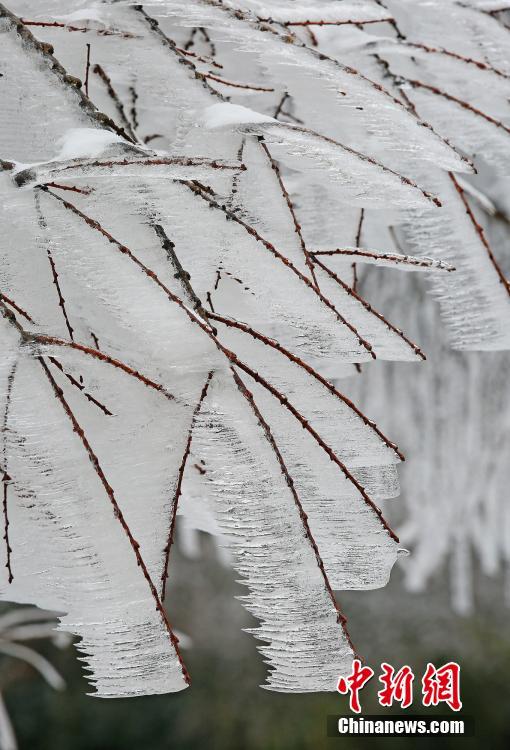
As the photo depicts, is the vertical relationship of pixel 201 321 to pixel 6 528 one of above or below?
above

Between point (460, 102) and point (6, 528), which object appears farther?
point (460, 102)

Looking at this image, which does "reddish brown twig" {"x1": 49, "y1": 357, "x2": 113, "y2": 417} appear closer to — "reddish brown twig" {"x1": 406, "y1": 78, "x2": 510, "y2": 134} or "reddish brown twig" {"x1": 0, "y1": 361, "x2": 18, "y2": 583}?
"reddish brown twig" {"x1": 0, "y1": 361, "x2": 18, "y2": 583}

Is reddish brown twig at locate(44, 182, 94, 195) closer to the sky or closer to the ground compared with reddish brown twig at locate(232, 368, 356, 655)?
closer to the sky

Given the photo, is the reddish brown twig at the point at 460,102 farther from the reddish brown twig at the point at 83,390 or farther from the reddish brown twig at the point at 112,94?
the reddish brown twig at the point at 83,390

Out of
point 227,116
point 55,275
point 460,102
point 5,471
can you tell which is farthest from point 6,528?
point 460,102

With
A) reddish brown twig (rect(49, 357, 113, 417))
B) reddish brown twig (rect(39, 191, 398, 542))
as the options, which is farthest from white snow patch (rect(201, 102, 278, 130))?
reddish brown twig (rect(49, 357, 113, 417))

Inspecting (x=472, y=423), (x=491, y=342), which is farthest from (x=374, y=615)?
(x=491, y=342)

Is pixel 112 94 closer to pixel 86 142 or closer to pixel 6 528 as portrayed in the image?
pixel 86 142

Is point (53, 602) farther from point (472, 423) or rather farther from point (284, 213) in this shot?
point (472, 423)

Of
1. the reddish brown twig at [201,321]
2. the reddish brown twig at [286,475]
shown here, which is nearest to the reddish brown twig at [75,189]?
the reddish brown twig at [201,321]

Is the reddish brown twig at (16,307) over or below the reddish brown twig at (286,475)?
over

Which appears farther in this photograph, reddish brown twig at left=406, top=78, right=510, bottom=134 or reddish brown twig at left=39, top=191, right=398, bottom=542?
reddish brown twig at left=406, top=78, right=510, bottom=134

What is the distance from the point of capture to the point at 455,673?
3350mm

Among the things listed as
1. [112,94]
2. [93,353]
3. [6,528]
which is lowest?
[6,528]
